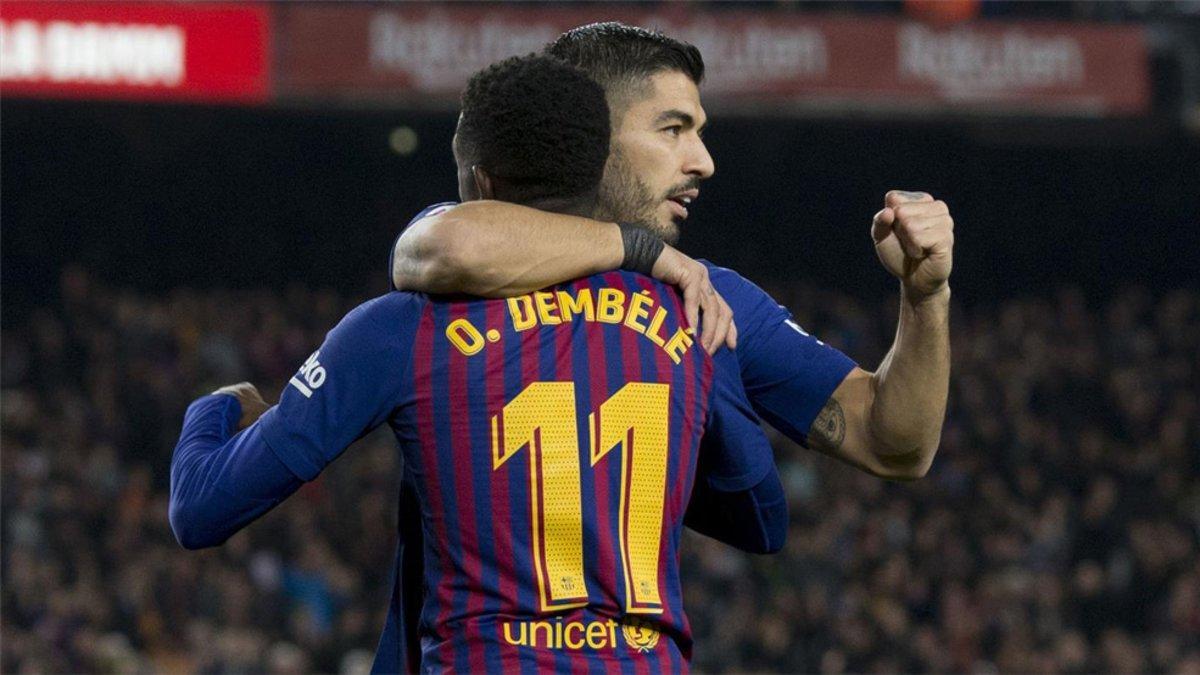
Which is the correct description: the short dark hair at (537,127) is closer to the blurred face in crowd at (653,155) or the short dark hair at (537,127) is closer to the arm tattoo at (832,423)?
the blurred face in crowd at (653,155)

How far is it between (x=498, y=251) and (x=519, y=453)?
0.86ft

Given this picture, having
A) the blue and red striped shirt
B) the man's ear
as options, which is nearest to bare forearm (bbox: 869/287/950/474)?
the blue and red striped shirt

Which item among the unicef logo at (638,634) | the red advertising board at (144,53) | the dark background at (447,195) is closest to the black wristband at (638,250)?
the unicef logo at (638,634)

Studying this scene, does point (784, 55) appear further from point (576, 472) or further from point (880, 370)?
point (576, 472)

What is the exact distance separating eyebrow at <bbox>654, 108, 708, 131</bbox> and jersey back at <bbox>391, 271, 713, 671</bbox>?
1.17ft

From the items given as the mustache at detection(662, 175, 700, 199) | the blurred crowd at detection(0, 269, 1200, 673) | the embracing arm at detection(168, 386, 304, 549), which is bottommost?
the blurred crowd at detection(0, 269, 1200, 673)

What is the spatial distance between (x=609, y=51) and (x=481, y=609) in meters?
0.84

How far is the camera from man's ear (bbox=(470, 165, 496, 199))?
91.3 inches

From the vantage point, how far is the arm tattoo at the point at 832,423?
243 centimetres

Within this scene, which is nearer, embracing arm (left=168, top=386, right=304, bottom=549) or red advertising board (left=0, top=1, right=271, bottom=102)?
embracing arm (left=168, top=386, right=304, bottom=549)

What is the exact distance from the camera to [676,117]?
2.46 meters

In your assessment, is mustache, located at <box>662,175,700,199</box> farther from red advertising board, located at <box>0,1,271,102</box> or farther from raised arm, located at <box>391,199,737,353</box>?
red advertising board, located at <box>0,1,271,102</box>

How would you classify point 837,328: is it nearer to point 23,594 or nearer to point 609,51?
point 23,594

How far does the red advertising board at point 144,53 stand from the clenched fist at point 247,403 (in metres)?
10.2
